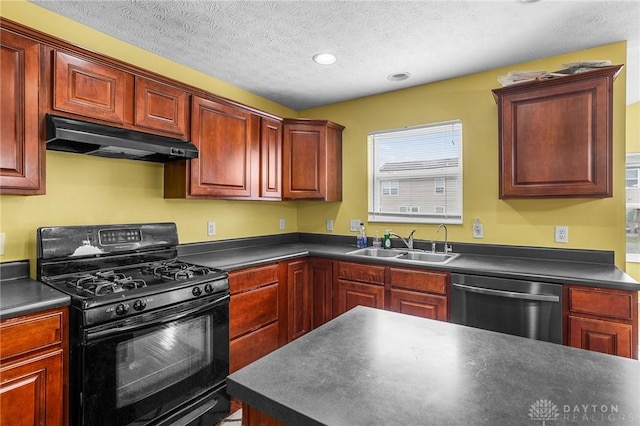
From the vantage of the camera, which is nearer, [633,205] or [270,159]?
[270,159]

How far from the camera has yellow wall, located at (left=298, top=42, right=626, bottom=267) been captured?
2393 mm

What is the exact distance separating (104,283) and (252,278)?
3.30 ft

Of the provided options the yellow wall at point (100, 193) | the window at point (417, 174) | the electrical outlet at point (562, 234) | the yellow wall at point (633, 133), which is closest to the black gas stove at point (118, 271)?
the yellow wall at point (100, 193)

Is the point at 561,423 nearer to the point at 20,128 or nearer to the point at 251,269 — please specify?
the point at 251,269

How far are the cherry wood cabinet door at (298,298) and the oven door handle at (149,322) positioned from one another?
86cm

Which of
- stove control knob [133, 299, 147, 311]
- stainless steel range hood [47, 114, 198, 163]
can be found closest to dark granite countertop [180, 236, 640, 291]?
stove control knob [133, 299, 147, 311]

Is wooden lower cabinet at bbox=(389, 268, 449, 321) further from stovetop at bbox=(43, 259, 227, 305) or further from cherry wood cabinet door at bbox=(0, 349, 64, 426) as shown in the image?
cherry wood cabinet door at bbox=(0, 349, 64, 426)

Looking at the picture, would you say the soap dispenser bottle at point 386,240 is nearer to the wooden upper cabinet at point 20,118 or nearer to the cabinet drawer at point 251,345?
the cabinet drawer at point 251,345

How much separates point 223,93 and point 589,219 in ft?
10.4

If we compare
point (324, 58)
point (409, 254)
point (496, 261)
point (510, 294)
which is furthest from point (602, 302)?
point (324, 58)

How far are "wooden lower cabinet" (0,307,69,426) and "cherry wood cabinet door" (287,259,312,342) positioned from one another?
1634mm

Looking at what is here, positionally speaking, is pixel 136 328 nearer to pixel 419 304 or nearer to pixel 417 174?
pixel 419 304

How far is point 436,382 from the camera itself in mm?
801

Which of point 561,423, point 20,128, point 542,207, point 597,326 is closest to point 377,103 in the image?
point 542,207
